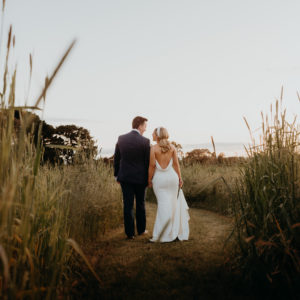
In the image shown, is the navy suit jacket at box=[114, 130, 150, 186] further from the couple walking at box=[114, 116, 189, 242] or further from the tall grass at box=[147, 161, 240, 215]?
the tall grass at box=[147, 161, 240, 215]

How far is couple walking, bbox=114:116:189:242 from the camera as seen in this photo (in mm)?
5367

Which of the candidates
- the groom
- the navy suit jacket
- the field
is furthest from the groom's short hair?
the field

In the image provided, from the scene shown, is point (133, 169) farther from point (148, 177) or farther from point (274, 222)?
point (274, 222)

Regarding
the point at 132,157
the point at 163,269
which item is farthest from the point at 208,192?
the point at 163,269

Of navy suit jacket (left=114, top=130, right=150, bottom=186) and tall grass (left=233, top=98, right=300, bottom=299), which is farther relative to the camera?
navy suit jacket (left=114, top=130, right=150, bottom=186)

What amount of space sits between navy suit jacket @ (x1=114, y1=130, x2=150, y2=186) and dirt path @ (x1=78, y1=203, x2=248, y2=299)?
1.07m

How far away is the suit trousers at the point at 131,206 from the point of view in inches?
208

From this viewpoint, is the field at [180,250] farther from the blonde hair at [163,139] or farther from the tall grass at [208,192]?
the tall grass at [208,192]

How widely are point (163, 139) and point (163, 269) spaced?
8.92 feet

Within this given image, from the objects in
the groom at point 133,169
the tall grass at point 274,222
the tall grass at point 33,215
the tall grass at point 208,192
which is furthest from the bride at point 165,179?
the tall grass at point 274,222

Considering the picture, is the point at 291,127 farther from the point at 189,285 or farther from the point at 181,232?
the point at 181,232

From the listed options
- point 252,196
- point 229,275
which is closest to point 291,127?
point 252,196

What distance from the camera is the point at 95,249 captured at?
4332 mm

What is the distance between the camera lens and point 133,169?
5.41m
